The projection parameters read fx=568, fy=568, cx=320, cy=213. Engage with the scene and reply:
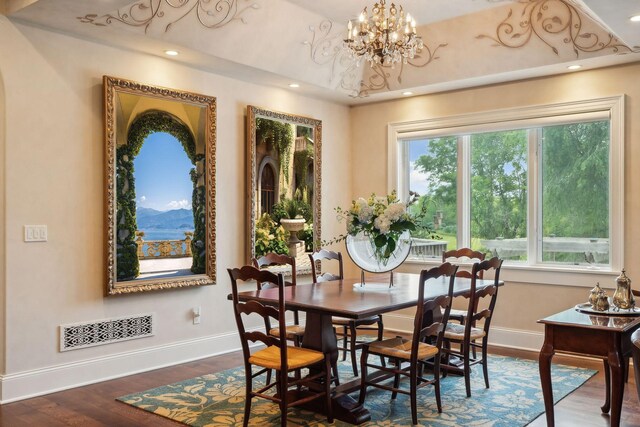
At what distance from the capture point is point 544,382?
308 centimetres

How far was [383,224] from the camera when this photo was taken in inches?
152

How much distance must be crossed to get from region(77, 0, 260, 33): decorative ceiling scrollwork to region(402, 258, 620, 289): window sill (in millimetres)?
3448

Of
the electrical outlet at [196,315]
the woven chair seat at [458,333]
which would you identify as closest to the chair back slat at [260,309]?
the woven chair seat at [458,333]

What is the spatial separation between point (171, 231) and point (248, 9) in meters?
→ 1.95

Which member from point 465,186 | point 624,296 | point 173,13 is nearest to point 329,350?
point 624,296

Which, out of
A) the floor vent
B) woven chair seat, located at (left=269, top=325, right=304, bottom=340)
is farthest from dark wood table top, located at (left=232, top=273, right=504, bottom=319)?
the floor vent

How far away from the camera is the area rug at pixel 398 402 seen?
347 cm

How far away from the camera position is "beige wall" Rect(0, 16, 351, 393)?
3.87 m

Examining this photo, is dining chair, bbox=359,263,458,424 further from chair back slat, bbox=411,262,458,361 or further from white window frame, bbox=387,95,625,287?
white window frame, bbox=387,95,625,287

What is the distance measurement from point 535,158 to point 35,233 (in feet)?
14.6

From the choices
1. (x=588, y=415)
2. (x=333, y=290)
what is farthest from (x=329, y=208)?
(x=588, y=415)

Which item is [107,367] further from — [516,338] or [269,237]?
[516,338]

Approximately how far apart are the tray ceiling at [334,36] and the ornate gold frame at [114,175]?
0.32 meters

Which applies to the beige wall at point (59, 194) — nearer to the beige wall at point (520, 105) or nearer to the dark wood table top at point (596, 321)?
the beige wall at point (520, 105)
